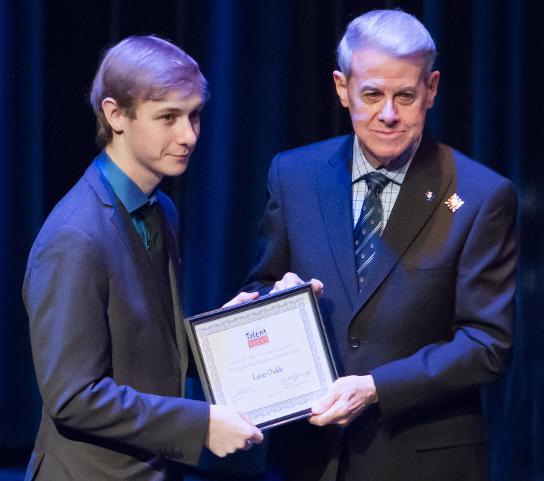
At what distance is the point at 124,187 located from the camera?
80.4 inches

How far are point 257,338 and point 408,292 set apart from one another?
333mm

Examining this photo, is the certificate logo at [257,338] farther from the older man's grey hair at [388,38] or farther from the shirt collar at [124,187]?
the older man's grey hair at [388,38]

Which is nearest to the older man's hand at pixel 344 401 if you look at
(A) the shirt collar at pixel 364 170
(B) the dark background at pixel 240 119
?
(A) the shirt collar at pixel 364 170

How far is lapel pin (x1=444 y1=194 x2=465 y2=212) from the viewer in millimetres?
2189

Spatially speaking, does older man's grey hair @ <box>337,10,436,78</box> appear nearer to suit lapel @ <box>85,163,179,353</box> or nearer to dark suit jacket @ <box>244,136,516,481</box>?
dark suit jacket @ <box>244,136,516,481</box>

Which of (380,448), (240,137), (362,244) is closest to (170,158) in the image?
(362,244)

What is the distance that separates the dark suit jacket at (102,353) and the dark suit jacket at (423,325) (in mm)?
360

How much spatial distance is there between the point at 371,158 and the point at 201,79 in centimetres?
43

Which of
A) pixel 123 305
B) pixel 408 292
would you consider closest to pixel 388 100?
pixel 408 292

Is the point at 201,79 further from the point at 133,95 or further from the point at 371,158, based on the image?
the point at 371,158

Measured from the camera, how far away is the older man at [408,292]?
2141mm

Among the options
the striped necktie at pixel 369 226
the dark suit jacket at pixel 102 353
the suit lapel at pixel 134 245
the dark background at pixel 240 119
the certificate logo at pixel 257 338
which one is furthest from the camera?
the dark background at pixel 240 119

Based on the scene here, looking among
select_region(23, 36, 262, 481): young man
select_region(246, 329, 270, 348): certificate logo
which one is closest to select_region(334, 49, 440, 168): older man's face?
select_region(23, 36, 262, 481): young man

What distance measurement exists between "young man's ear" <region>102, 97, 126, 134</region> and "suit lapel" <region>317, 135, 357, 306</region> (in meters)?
0.49
